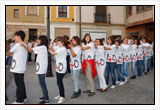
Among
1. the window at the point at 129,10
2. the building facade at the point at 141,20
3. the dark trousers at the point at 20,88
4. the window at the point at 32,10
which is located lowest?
the dark trousers at the point at 20,88

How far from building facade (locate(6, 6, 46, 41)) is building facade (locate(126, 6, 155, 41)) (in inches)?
393

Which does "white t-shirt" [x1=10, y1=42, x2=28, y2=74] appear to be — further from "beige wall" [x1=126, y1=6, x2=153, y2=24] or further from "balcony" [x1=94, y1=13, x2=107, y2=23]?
"balcony" [x1=94, y1=13, x2=107, y2=23]

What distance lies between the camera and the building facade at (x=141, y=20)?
48.8 feet

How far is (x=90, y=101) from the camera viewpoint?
4.18m

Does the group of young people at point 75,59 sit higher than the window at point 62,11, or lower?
lower

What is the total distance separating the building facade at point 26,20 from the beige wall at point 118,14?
8695mm

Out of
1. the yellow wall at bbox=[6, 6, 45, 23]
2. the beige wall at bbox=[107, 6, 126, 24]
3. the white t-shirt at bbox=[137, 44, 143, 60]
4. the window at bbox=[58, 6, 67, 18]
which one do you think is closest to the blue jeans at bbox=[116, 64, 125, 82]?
the white t-shirt at bbox=[137, 44, 143, 60]

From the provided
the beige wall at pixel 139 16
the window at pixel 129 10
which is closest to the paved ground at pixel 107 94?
the beige wall at pixel 139 16

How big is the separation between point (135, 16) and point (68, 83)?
46.0 ft

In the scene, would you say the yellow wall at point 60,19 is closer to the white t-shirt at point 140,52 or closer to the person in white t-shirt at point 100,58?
the white t-shirt at point 140,52

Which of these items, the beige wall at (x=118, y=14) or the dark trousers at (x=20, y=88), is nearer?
the dark trousers at (x=20, y=88)

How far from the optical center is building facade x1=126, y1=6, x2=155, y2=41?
14.9m

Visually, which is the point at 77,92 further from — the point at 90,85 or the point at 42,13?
the point at 42,13

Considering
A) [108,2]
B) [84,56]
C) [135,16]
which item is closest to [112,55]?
[84,56]
